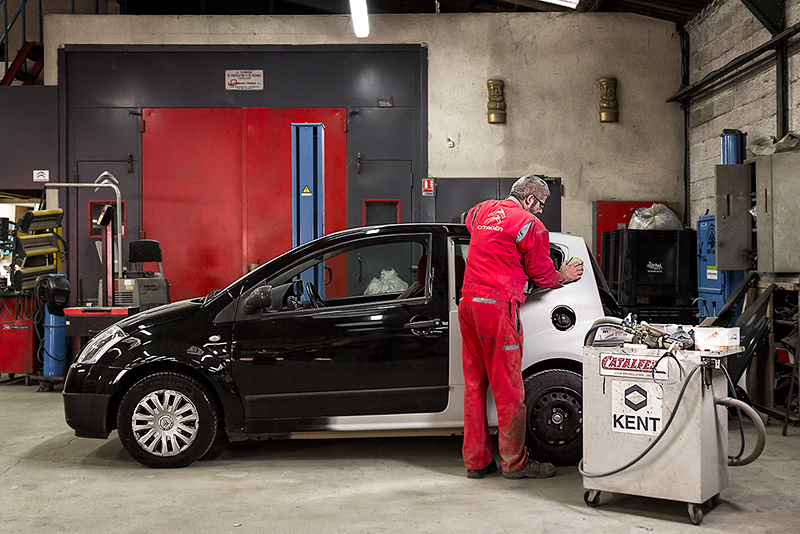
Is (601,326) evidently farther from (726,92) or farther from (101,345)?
(726,92)

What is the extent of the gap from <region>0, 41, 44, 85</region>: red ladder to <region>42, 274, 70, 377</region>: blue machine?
3.43 m

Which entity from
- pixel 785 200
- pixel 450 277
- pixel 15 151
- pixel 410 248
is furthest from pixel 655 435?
pixel 15 151

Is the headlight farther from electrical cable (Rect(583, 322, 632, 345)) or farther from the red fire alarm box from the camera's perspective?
the red fire alarm box

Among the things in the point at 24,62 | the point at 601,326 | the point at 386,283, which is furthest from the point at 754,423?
the point at 24,62

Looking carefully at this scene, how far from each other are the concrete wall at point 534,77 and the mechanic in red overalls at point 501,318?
4.55 m

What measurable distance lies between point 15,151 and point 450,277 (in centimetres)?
669

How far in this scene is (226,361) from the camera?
12.5ft

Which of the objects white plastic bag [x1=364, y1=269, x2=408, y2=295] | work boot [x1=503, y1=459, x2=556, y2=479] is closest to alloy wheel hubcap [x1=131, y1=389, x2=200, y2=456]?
work boot [x1=503, y1=459, x2=556, y2=479]

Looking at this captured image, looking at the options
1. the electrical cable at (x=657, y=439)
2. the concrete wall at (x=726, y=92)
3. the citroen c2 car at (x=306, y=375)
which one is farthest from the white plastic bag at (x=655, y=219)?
the electrical cable at (x=657, y=439)

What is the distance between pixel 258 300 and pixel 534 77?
558cm

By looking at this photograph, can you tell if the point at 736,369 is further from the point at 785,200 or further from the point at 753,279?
the point at 785,200

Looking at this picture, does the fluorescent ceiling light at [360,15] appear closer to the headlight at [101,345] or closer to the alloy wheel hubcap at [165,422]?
the headlight at [101,345]

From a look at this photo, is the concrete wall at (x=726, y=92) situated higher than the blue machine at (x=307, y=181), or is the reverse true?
the concrete wall at (x=726, y=92)

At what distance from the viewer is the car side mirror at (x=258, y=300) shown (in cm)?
379
